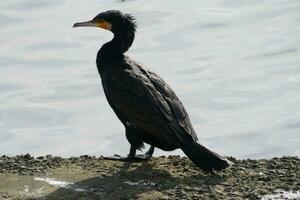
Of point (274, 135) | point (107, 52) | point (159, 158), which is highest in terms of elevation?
point (107, 52)

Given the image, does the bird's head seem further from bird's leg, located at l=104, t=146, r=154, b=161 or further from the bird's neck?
bird's leg, located at l=104, t=146, r=154, b=161

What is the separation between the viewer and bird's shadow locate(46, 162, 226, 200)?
325 inches

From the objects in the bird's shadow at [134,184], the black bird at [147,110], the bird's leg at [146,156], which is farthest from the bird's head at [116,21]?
the bird's shadow at [134,184]

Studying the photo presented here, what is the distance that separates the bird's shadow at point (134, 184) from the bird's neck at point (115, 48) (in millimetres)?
1221

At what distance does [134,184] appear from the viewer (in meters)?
8.49

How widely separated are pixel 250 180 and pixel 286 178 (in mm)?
288

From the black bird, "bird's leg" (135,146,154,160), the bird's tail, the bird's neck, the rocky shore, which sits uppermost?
the bird's neck

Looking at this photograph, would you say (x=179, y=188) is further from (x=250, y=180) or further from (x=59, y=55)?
(x=59, y=55)

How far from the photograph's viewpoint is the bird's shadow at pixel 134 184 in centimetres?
825

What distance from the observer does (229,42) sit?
17953mm

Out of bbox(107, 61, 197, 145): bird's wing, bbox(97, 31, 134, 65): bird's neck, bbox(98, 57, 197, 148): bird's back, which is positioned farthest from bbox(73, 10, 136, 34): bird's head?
bbox(107, 61, 197, 145): bird's wing

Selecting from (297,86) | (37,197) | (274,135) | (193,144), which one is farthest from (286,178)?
(297,86)

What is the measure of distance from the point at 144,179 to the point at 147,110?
0.70m

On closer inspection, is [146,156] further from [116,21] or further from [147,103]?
[116,21]
